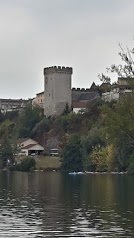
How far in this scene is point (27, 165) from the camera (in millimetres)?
110750

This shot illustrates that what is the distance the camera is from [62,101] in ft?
485

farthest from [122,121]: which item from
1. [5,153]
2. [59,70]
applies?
[59,70]

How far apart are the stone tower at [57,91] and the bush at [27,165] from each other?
116 ft

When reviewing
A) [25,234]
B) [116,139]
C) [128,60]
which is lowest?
[25,234]

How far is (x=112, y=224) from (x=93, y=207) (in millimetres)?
8528

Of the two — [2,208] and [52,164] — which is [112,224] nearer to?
[2,208]

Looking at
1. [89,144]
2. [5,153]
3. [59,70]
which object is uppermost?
[59,70]

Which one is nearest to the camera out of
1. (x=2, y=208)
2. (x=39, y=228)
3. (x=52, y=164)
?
(x=39, y=228)

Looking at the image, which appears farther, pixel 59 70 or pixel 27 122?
pixel 59 70

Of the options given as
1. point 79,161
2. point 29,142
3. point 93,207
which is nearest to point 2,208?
point 93,207

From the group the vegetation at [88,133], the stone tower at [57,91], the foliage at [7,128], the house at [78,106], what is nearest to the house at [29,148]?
the vegetation at [88,133]

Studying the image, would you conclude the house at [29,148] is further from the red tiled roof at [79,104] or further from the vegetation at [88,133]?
the red tiled roof at [79,104]

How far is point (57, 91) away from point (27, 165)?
4056 cm

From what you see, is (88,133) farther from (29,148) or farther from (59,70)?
(59,70)
